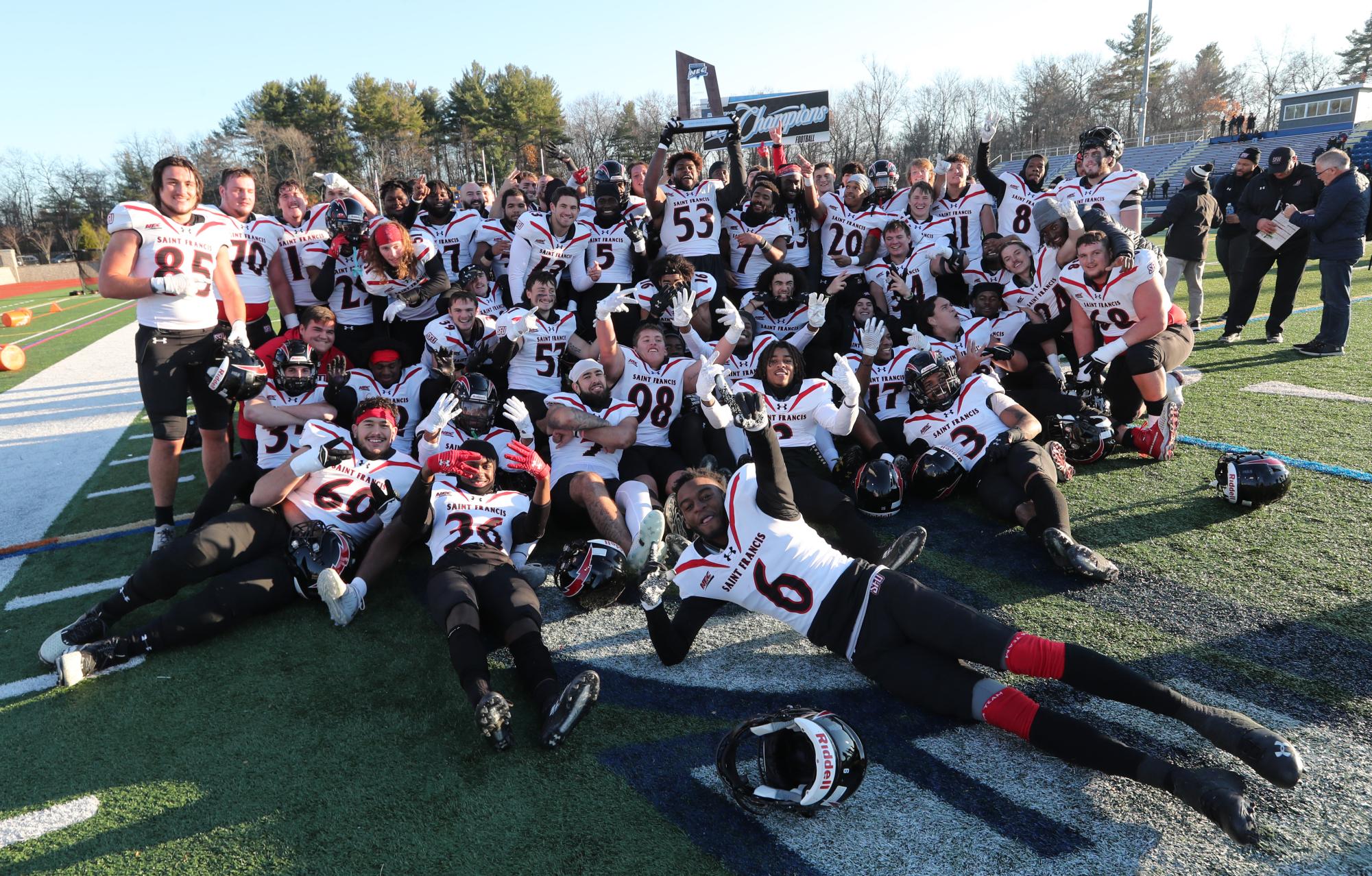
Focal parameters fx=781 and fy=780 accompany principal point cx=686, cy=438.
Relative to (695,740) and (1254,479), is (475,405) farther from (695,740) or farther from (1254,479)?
(1254,479)

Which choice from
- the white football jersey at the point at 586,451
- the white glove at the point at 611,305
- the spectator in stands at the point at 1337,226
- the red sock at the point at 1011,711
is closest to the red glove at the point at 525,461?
the white football jersey at the point at 586,451

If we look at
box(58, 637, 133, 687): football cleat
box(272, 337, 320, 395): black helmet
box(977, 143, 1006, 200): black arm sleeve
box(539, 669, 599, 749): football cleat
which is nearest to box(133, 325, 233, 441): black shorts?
box(272, 337, 320, 395): black helmet

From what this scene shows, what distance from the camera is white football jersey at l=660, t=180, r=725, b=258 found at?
6.69 metres

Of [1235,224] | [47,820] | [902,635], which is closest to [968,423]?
[902,635]

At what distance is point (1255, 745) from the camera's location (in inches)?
89.5

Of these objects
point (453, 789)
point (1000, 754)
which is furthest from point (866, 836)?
point (453, 789)

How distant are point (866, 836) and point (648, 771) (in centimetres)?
77

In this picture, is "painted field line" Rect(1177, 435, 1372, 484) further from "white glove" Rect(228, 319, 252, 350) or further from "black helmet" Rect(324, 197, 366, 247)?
"black helmet" Rect(324, 197, 366, 247)

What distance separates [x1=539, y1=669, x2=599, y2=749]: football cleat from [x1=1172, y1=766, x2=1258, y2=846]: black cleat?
1.91 m

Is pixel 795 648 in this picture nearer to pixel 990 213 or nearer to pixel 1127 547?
pixel 1127 547

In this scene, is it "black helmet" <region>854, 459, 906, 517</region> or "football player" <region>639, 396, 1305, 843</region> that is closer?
"football player" <region>639, 396, 1305, 843</region>

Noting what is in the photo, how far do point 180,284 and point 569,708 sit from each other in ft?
11.5

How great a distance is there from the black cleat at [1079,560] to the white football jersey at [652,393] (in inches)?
95.8

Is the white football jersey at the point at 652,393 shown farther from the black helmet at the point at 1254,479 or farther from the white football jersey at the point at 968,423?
the black helmet at the point at 1254,479
